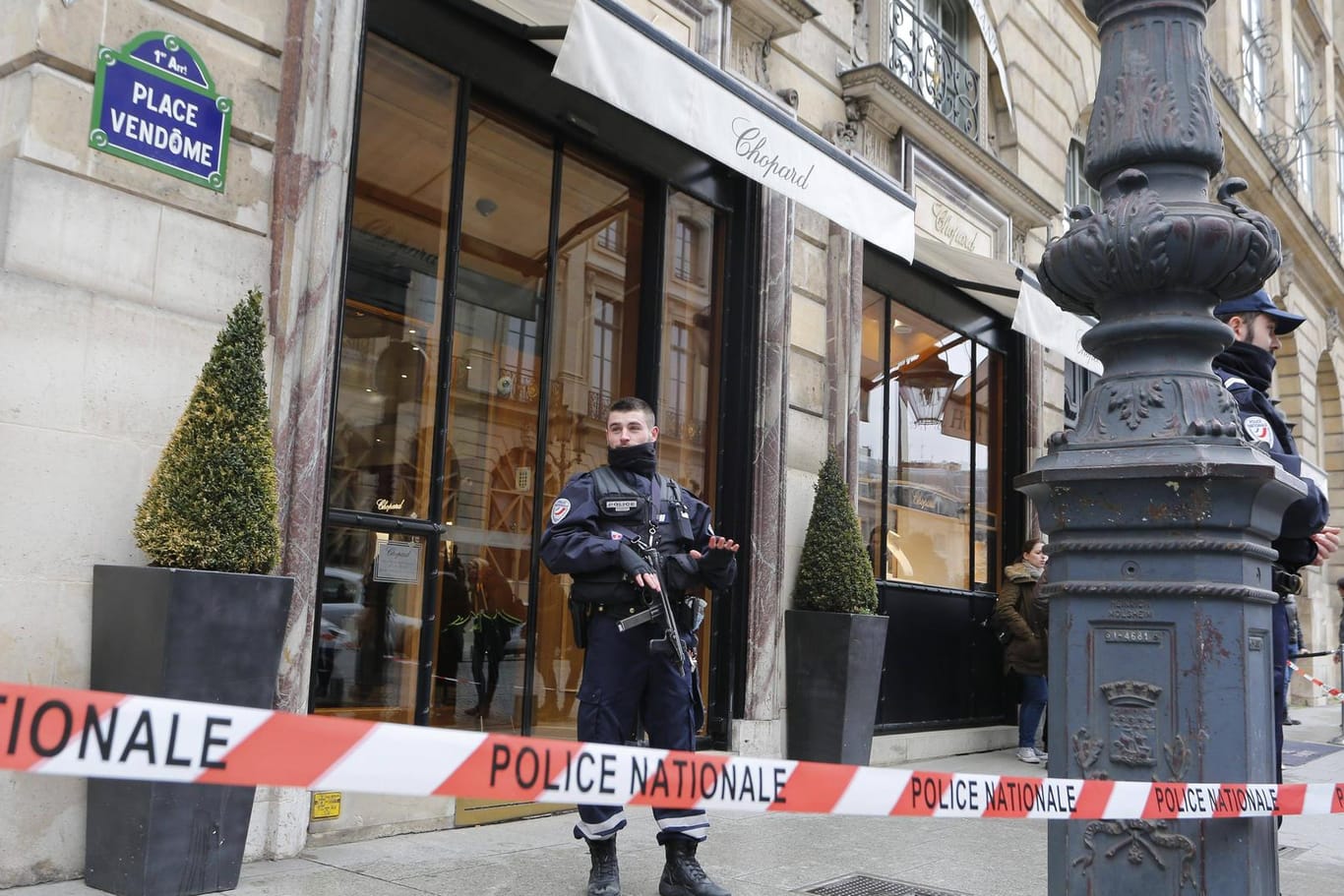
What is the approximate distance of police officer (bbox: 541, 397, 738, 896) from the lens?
4.53 metres

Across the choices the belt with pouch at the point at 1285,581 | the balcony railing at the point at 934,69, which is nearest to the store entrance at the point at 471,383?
the balcony railing at the point at 934,69

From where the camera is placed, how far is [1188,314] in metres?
3.18

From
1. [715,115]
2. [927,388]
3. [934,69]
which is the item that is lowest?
[927,388]

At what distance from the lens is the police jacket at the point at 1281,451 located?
3.67 m

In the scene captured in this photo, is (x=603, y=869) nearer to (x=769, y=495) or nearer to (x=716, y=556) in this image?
(x=716, y=556)

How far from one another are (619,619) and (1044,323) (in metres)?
6.68

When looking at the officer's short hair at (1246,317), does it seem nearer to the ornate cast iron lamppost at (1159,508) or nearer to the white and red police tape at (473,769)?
the ornate cast iron lamppost at (1159,508)

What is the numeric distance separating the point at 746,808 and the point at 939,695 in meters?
7.83

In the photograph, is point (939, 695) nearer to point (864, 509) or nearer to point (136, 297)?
point (864, 509)

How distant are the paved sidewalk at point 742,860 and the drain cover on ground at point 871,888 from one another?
0.11 feet

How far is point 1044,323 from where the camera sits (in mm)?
10141

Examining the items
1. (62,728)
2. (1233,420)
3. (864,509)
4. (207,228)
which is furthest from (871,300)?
(62,728)

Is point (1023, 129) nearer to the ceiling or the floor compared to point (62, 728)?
nearer to the ceiling

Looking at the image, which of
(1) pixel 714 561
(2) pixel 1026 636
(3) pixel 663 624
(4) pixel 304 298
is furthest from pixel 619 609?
(2) pixel 1026 636
